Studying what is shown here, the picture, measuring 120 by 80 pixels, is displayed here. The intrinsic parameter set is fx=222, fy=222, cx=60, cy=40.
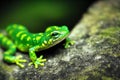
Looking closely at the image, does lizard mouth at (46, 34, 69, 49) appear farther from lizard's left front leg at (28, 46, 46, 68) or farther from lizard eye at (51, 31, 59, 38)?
lizard's left front leg at (28, 46, 46, 68)

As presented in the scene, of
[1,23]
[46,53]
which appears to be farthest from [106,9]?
[1,23]

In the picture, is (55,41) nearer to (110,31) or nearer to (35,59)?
(35,59)

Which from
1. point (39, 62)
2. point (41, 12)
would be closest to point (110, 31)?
point (39, 62)

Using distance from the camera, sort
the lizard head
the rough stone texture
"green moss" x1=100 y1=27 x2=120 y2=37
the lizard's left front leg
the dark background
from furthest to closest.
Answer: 1. the dark background
2. "green moss" x1=100 y1=27 x2=120 y2=37
3. the lizard's left front leg
4. the lizard head
5. the rough stone texture

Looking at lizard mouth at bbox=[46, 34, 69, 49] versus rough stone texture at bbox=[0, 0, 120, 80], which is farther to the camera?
lizard mouth at bbox=[46, 34, 69, 49]

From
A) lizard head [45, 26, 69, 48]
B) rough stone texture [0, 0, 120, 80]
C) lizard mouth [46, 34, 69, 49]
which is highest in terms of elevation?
lizard head [45, 26, 69, 48]

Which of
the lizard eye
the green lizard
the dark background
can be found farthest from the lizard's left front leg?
the dark background
